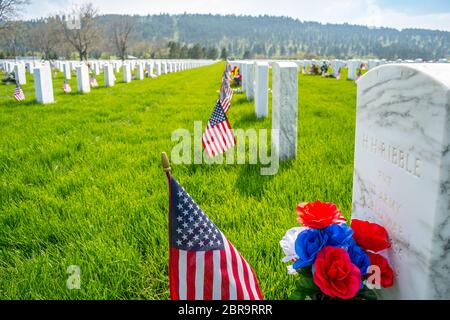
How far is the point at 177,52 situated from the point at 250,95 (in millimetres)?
90569

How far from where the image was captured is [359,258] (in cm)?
169

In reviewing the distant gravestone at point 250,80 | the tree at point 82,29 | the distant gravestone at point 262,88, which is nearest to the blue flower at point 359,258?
the distant gravestone at point 262,88

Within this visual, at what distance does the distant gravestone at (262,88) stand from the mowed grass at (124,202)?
0.68 metres

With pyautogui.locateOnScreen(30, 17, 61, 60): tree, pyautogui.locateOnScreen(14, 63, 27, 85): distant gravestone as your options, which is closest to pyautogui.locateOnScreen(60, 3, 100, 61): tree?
pyautogui.locateOnScreen(30, 17, 61, 60): tree

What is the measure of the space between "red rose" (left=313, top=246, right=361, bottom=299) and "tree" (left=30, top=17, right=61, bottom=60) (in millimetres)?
63504

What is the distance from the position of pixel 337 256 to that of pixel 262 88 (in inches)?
217

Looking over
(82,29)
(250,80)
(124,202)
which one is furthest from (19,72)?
(82,29)

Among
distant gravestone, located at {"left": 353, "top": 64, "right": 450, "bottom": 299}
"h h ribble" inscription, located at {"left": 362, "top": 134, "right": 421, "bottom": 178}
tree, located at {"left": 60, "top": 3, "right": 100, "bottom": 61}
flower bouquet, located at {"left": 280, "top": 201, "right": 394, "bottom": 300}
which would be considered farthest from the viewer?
tree, located at {"left": 60, "top": 3, "right": 100, "bottom": 61}

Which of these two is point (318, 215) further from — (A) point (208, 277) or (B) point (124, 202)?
(B) point (124, 202)

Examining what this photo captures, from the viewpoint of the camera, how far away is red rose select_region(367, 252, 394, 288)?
1.65 meters

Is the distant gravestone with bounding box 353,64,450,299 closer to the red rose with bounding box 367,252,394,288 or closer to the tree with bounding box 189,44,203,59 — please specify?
the red rose with bounding box 367,252,394,288

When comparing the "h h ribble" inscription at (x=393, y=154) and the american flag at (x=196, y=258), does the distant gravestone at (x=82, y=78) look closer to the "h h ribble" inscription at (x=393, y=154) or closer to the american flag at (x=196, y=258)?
the "h h ribble" inscription at (x=393, y=154)
